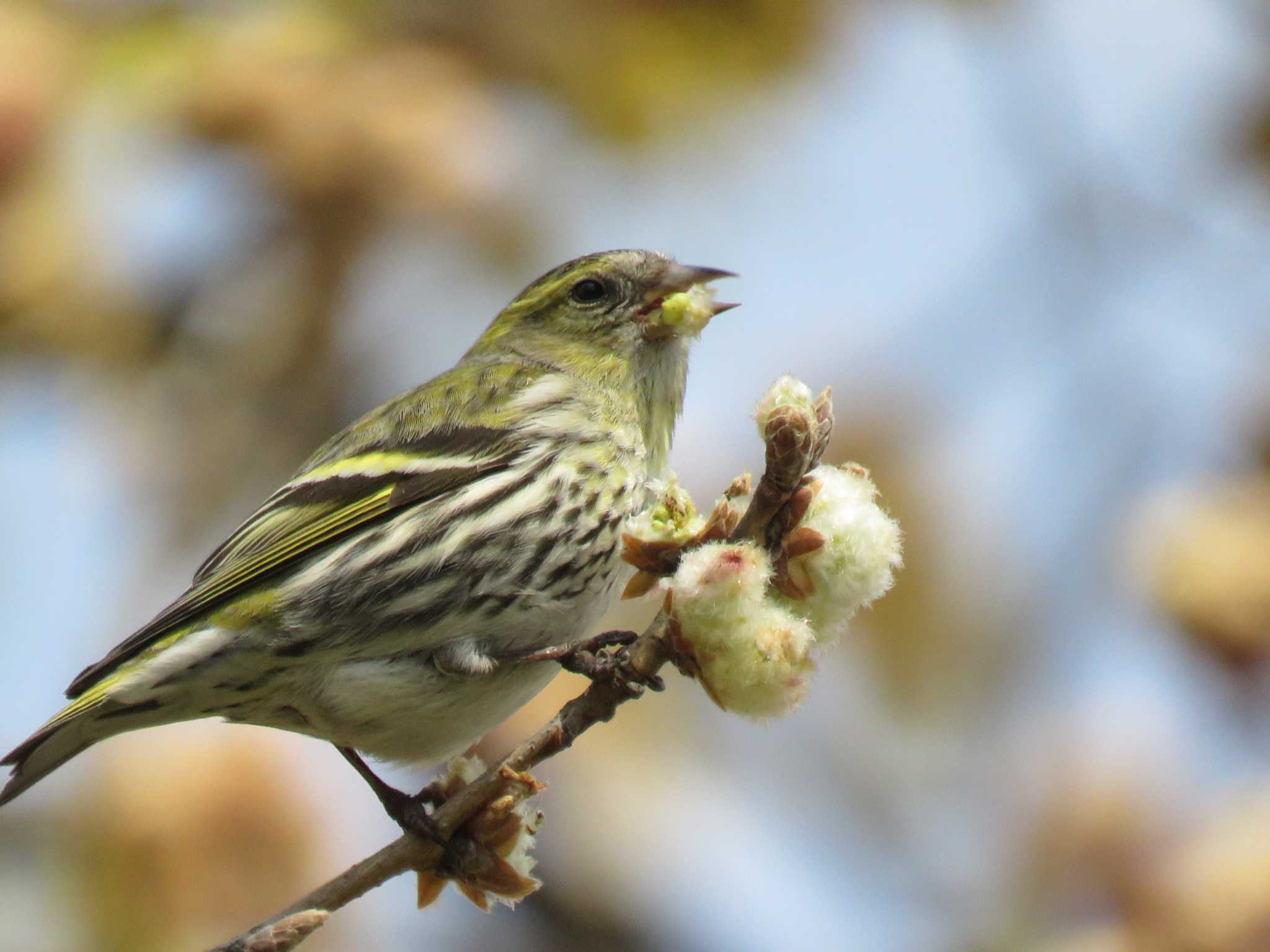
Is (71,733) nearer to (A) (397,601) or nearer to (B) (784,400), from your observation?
(A) (397,601)

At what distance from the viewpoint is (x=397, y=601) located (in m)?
3.38

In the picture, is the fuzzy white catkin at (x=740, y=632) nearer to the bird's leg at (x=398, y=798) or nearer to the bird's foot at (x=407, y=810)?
the bird's foot at (x=407, y=810)

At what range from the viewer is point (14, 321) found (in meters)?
3.95

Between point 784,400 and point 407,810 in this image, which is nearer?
point 784,400

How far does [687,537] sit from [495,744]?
2.47m

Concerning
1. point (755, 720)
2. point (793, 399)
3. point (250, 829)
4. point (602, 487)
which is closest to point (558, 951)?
point (250, 829)

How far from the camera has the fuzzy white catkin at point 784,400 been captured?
6.26ft

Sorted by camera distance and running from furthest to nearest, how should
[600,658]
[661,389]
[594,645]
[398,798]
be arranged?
[661,389], [398,798], [594,645], [600,658]

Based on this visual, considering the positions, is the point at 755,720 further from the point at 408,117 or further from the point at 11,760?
the point at 408,117

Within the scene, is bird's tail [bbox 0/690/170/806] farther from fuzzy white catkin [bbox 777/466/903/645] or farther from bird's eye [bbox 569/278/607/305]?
bird's eye [bbox 569/278/607/305]

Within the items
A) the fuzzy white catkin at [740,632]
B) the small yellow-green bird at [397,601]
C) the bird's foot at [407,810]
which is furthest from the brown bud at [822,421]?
the small yellow-green bird at [397,601]

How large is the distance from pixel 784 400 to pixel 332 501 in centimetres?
211

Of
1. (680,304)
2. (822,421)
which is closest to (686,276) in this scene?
(680,304)

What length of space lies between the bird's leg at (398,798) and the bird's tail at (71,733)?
1.69 feet
